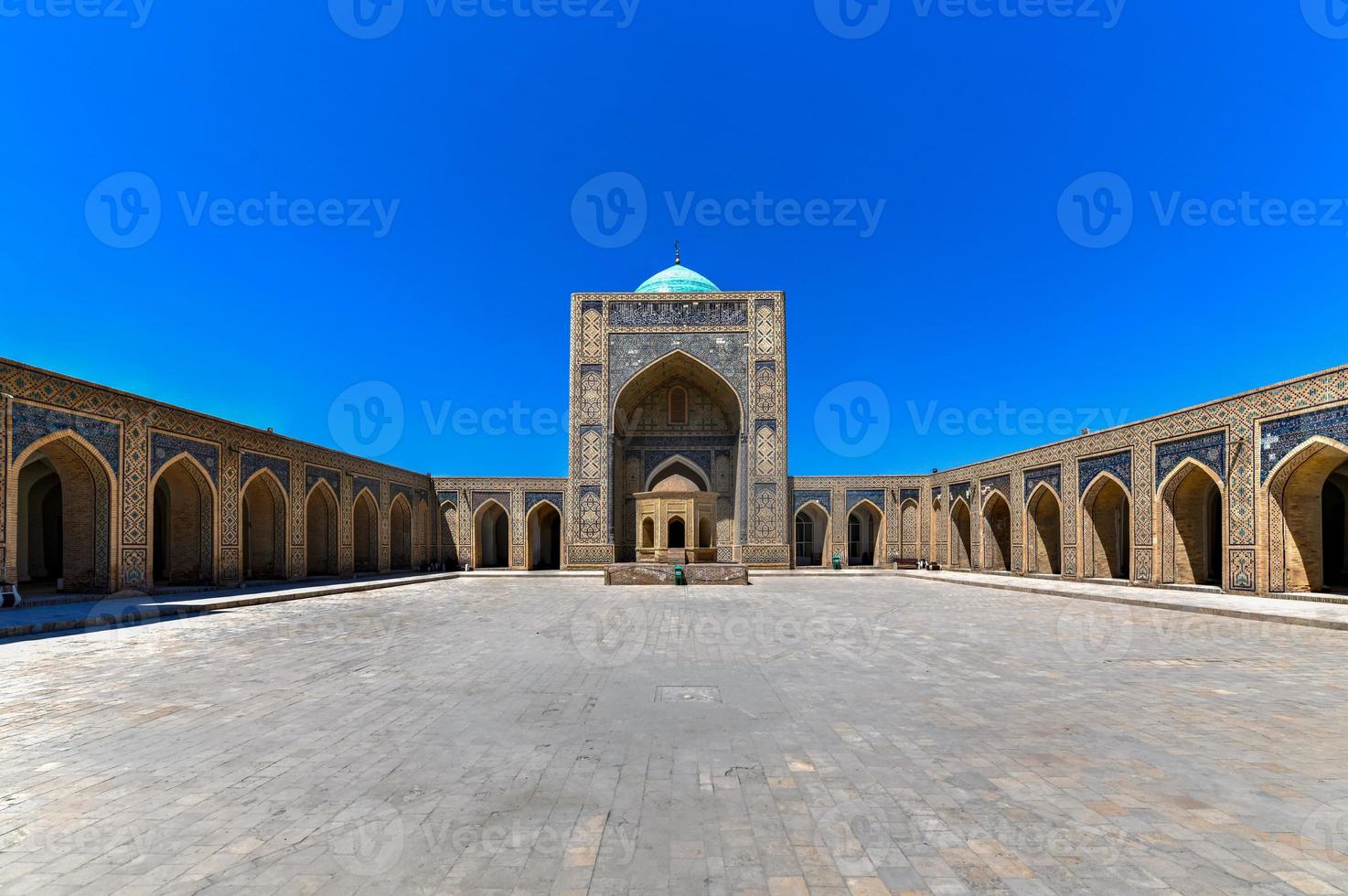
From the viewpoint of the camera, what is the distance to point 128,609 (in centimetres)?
1085

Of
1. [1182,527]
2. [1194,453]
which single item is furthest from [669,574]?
[1194,453]

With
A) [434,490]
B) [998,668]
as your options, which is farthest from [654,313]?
[998,668]

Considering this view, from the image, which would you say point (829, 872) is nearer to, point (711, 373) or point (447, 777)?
point (447, 777)

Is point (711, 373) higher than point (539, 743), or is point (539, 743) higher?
point (711, 373)

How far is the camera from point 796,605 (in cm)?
1236

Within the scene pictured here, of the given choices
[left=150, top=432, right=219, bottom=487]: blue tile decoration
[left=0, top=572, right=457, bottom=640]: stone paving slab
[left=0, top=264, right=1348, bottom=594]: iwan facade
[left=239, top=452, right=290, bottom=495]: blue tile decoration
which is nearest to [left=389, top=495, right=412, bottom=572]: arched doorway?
[left=0, top=264, right=1348, bottom=594]: iwan facade

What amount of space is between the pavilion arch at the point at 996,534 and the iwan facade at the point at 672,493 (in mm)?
69

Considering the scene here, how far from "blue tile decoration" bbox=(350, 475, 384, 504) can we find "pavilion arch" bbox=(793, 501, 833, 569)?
636 inches

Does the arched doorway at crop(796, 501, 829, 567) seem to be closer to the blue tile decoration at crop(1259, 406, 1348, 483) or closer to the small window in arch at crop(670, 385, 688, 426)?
the small window in arch at crop(670, 385, 688, 426)

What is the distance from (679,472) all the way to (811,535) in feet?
28.2

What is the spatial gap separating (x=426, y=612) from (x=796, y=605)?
20.3 feet

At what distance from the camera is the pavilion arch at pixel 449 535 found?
27.8m

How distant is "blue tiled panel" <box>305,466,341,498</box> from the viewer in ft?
64.5

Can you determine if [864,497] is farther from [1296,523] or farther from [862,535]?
[1296,523]
